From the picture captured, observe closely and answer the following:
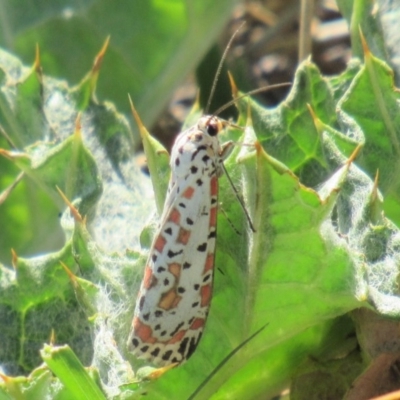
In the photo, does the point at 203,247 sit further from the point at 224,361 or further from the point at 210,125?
the point at 210,125

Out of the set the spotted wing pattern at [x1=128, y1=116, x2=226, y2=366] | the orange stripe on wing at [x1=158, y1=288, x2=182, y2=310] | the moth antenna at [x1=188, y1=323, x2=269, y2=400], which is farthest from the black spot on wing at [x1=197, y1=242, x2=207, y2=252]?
the moth antenna at [x1=188, y1=323, x2=269, y2=400]

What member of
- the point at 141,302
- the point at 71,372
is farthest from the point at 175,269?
the point at 71,372

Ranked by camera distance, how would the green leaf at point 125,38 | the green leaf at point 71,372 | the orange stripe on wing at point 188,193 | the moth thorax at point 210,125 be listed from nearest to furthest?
the green leaf at point 71,372, the orange stripe on wing at point 188,193, the moth thorax at point 210,125, the green leaf at point 125,38

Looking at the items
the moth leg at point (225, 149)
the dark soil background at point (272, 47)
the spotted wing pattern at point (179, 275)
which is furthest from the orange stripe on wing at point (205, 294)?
the dark soil background at point (272, 47)

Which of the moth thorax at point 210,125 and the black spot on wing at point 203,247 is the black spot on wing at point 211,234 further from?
the moth thorax at point 210,125

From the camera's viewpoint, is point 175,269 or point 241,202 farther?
point 175,269

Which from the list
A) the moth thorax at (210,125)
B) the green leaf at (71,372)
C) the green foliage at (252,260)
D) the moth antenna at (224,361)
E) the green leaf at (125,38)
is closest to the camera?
the green leaf at (71,372)
